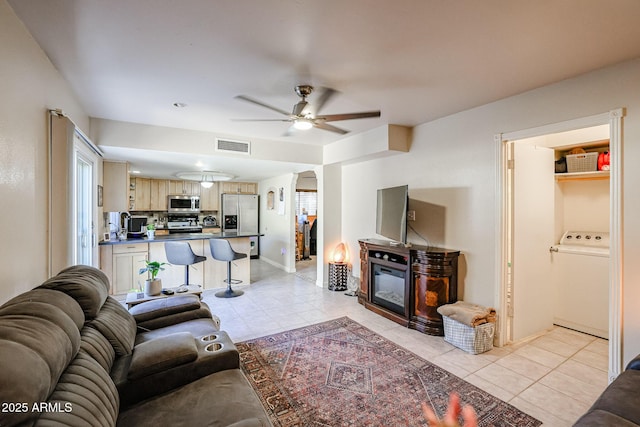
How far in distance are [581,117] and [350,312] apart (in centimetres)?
322

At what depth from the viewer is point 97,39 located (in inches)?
77.2

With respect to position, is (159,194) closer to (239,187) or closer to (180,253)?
(239,187)

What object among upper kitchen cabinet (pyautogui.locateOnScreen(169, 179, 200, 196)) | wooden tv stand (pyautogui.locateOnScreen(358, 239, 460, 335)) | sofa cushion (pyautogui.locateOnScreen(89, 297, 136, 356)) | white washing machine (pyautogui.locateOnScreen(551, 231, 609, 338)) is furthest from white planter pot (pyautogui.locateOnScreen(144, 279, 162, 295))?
upper kitchen cabinet (pyautogui.locateOnScreen(169, 179, 200, 196))

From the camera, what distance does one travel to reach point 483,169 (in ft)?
10.6

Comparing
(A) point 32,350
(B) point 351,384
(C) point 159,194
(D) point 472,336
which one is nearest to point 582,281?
(D) point 472,336

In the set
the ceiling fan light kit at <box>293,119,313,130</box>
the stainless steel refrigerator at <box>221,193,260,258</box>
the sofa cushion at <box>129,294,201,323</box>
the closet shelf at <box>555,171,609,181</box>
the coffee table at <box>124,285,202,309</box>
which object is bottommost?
the coffee table at <box>124,285,202,309</box>

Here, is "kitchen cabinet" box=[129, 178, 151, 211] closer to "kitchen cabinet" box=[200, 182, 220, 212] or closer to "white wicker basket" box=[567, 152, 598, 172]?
"kitchen cabinet" box=[200, 182, 220, 212]

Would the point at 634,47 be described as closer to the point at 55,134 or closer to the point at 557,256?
the point at 557,256

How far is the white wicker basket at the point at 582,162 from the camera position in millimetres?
3342

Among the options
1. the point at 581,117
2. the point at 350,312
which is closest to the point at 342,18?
the point at 581,117

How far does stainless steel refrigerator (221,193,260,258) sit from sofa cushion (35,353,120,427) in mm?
6540

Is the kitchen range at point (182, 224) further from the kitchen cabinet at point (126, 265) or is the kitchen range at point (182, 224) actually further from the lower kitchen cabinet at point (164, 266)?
the kitchen cabinet at point (126, 265)

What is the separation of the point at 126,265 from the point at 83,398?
4122mm

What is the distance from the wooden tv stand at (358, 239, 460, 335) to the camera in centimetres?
333
